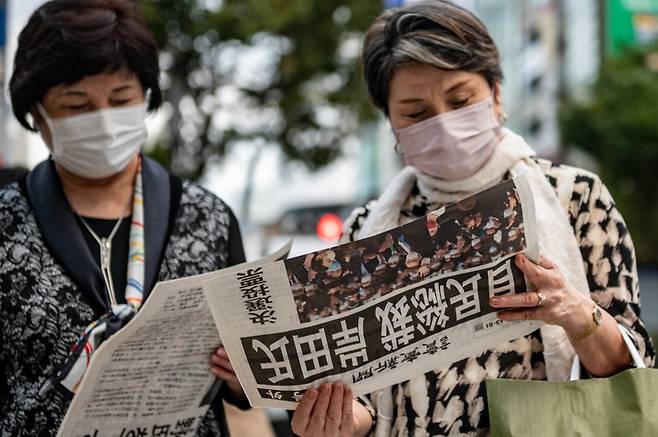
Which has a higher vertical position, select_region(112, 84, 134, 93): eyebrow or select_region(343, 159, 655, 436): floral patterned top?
select_region(112, 84, 134, 93): eyebrow

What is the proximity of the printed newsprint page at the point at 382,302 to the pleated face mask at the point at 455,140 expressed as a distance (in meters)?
0.35

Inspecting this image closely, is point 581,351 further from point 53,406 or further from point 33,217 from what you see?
point 33,217

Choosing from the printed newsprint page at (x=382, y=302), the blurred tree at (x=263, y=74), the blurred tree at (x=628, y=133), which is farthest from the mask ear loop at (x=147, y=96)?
the blurred tree at (x=628, y=133)

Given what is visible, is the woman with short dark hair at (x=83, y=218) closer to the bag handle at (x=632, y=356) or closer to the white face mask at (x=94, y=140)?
the white face mask at (x=94, y=140)

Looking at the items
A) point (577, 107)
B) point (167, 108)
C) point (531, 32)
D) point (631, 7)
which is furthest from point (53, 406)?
point (531, 32)

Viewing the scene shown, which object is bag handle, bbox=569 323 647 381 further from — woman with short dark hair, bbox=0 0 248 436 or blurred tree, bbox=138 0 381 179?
blurred tree, bbox=138 0 381 179

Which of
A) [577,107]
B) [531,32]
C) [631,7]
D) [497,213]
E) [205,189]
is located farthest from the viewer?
[531,32]

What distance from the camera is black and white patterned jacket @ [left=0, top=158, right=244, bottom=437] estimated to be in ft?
6.59

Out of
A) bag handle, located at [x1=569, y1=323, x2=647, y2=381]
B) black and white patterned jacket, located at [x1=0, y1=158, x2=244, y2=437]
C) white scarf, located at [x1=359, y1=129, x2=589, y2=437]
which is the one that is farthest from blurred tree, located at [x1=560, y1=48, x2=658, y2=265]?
bag handle, located at [x1=569, y1=323, x2=647, y2=381]

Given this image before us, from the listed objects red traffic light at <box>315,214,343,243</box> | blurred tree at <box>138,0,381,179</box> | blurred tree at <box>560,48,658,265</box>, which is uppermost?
blurred tree at <box>138,0,381,179</box>

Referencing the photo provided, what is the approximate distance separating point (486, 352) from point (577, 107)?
22828 mm

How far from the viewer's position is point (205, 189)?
234cm

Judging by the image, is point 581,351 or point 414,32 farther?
point 414,32

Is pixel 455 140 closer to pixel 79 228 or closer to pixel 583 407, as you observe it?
pixel 583 407
